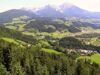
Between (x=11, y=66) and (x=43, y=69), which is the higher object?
(x=11, y=66)

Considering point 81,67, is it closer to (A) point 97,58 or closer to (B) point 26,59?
(B) point 26,59

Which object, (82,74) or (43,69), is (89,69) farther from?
(43,69)

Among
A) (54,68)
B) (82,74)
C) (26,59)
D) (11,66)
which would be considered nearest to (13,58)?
(11,66)

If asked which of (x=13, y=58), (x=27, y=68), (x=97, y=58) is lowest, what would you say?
(x=97, y=58)

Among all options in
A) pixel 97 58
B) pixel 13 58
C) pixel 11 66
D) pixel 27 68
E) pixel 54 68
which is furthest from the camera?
pixel 97 58

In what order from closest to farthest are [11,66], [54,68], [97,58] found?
[11,66] → [54,68] → [97,58]

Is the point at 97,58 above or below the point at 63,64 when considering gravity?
below

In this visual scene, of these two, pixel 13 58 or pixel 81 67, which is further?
pixel 81 67

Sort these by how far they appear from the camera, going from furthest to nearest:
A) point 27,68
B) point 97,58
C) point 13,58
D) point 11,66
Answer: point 97,58, point 27,68, point 13,58, point 11,66

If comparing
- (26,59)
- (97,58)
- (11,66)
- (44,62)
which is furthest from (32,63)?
(97,58)
